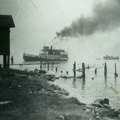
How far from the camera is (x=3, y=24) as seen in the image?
88.5 ft

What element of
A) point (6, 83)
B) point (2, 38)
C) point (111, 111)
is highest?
point (2, 38)

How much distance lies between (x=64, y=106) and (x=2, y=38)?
15510 millimetres

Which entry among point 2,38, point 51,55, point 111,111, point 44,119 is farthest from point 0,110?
point 51,55

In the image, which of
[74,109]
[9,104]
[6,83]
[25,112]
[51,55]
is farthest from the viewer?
[51,55]

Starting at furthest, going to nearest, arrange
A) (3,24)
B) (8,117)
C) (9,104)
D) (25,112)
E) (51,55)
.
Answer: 1. (51,55)
2. (3,24)
3. (9,104)
4. (25,112)
5. (8,117)

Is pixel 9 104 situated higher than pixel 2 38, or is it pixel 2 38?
pixel 2 38

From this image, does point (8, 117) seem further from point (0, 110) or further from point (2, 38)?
point (2, 38)

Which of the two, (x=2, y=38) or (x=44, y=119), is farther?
(x=2, y=38)

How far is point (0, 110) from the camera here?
11.5 metres

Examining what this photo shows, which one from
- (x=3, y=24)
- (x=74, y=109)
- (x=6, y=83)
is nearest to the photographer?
(x=74, y=109)

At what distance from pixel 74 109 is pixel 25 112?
3.49 meters

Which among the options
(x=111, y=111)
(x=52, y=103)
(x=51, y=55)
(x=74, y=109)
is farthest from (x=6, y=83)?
(x=51, y=55)

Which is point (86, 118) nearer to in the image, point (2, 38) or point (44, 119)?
point (44, 119)

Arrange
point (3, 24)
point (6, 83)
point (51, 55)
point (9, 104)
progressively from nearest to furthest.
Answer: point (9, 104)
point (6, 83)
point (3, 24)
point (51, 55)
